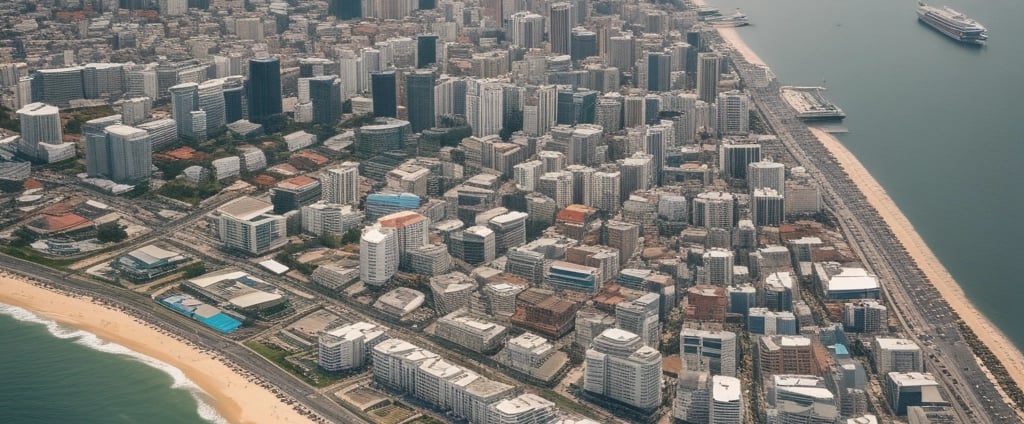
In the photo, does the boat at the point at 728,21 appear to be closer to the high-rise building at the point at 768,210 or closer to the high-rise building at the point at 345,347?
the high-rise building at the point at 768,210

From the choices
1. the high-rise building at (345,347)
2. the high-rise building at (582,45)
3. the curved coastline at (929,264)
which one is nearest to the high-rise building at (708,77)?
the curved coastline at (929,264)

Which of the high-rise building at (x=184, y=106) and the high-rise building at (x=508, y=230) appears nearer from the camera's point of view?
the high-rise building at (x=508, y=230)

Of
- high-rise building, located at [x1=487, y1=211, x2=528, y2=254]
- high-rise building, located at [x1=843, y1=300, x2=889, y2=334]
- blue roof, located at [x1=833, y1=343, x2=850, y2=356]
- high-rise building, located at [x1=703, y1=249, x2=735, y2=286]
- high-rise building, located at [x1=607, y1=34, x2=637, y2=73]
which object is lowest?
blue roof, located at [x1=833, y1=343, x2=850, y2=356]

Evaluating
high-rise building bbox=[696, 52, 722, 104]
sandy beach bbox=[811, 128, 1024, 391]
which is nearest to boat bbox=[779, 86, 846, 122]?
sandy beach bbox=[811, 128, 1024, 391]

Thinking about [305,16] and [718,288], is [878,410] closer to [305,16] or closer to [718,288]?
[718,288]

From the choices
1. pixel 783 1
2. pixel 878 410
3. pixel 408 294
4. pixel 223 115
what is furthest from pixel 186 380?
pixel 783 1

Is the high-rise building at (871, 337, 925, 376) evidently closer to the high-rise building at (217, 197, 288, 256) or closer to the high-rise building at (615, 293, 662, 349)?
the high-rise building at (615, 293, 662, 349)
